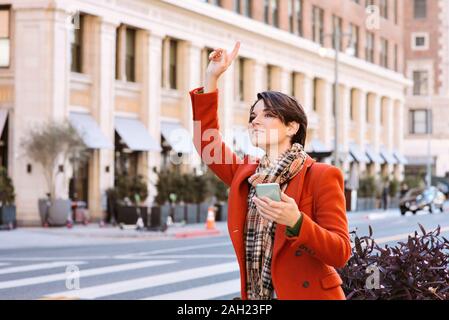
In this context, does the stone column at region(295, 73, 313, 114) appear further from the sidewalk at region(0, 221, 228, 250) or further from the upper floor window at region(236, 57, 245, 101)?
the sidewalk at region(0, 221, 228, 250)

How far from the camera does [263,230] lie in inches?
161

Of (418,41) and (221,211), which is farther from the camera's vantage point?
(418,41)

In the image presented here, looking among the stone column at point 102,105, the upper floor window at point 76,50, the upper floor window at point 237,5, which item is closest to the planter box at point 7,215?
the stone column at point 102,105

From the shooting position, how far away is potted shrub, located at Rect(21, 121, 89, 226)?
1261 inches

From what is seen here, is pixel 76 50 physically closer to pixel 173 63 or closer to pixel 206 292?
pixel 173 63

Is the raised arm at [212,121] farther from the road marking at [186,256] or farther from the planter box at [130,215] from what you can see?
the planter box at [130,215]

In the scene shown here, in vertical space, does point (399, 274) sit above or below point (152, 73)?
below

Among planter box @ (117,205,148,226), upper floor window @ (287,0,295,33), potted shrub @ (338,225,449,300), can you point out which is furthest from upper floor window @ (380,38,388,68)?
potted shrub @ (338,225,449,300)

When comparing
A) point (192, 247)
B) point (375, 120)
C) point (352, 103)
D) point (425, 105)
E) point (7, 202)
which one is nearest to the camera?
point (192, 247)

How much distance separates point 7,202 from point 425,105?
184 ft

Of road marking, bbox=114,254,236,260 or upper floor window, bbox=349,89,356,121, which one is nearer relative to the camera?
road marking, bbox=114,254,236,260

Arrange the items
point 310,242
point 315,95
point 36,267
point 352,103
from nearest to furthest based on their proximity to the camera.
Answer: point 310,242 → point 36,267 → point 315,95 → point 352,103

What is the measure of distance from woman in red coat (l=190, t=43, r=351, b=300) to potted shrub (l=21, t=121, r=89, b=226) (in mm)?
28262

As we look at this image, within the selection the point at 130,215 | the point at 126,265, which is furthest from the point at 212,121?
the point at 130,215
